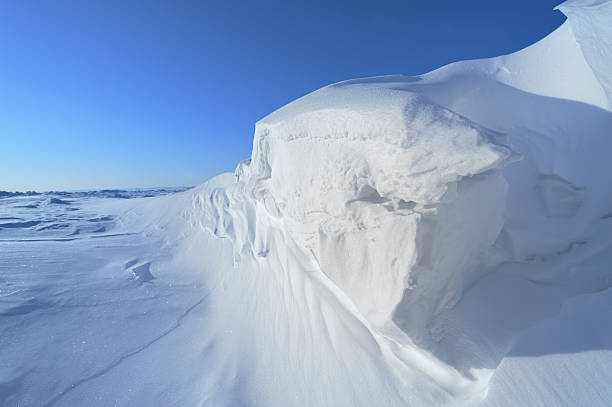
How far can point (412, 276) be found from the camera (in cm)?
120

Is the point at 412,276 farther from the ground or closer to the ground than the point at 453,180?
closer to the ground

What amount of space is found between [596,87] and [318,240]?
2.07 metres

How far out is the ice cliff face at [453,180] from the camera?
43.6 inches

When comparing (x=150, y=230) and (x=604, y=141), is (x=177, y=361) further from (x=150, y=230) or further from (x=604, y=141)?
(x=150, y=230)

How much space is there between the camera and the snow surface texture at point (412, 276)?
3.67 ft

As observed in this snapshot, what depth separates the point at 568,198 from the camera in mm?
1577

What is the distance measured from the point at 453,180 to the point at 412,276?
503 millimetres

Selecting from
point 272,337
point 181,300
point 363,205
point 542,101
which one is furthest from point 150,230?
point 542,101

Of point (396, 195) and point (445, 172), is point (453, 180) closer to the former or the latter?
point (445, 172)

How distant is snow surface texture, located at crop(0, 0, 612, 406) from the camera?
3.67 feet

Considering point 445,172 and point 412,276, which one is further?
point 412,276

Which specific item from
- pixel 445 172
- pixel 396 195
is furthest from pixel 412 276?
pixel 445 172

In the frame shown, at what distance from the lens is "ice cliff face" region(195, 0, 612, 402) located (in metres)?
1.11

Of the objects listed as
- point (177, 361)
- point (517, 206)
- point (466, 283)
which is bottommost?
point (177, 361)
